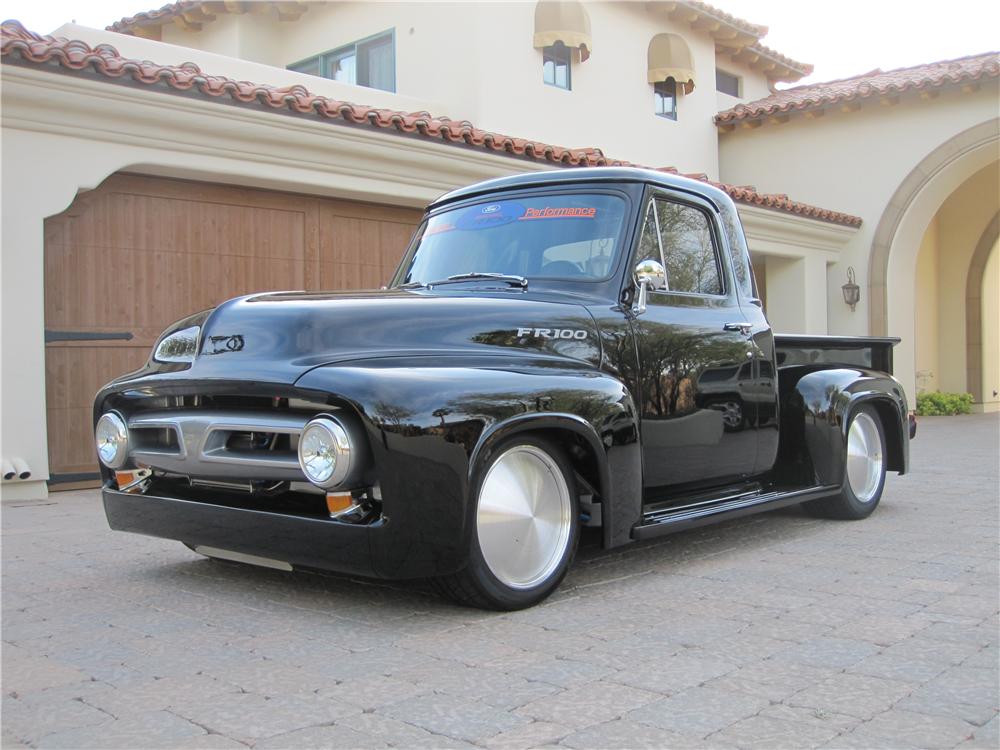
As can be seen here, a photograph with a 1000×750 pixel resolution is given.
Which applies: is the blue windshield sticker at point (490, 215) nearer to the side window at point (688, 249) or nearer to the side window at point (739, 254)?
the side window at point (688, 249)

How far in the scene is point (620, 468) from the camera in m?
4.27

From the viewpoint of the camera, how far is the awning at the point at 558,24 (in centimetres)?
1420

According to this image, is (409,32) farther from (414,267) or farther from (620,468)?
(620,468)

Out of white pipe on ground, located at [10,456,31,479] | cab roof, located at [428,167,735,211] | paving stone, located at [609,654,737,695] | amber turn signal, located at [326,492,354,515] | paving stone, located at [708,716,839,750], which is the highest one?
cab roof, located at [428,167,735,211]

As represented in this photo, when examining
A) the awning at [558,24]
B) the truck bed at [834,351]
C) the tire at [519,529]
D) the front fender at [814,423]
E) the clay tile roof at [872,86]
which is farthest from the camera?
the clay tile roof at [872,86]

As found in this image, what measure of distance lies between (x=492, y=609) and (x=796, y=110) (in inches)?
582

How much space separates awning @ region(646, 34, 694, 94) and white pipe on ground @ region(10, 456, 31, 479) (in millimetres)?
12085

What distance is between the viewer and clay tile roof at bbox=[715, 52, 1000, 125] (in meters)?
14.7

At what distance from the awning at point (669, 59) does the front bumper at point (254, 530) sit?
1380 centimetres

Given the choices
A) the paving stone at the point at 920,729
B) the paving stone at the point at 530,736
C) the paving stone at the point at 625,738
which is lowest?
the paving stone at the point at 920,729

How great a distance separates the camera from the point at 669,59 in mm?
16312

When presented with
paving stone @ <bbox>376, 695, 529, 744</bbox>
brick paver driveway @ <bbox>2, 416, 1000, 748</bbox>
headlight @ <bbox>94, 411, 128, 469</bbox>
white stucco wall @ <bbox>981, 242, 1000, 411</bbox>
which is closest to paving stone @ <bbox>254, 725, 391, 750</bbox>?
brick paver driveway @ <bbox>2, 416, 1000, 748</bbox>

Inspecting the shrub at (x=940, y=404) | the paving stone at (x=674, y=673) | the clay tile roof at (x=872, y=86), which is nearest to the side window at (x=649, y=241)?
the paving stone at (x=674, y=673)

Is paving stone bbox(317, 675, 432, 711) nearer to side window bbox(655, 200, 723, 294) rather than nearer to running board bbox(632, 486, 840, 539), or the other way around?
running board bbox(632, 486, 840, 539)
